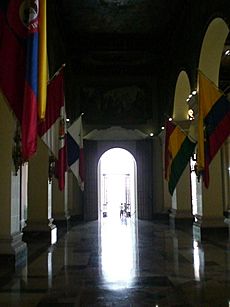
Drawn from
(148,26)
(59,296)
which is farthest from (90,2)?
(59,296)

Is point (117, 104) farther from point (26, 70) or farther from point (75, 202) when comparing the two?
point (26, 70)

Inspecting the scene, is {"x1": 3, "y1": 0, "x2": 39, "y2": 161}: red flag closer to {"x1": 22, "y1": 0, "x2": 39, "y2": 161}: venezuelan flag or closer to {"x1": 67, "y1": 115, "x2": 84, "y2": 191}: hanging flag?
{"x1": 22, "y1": 0, "x2": 39, "y2": 161}: venezuelan flag

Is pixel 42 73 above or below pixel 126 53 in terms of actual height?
below

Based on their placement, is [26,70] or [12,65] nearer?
[26,70]

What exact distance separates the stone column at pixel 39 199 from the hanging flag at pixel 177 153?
3937 mm

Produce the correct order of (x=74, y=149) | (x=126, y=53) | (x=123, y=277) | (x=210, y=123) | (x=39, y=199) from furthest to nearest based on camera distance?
(x=126, y=53) < (x=74, y=149) < (x=39, y=199) < (x=210, y=123) < (x=123, y=277)

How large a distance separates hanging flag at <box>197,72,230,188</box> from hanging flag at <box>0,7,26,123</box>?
475 centimetres

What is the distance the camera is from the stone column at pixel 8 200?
26.6 ft

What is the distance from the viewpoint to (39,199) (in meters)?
13.1

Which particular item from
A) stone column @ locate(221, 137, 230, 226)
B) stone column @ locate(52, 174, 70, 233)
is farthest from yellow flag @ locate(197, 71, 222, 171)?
stone column @ locate(221, 137, 230, 226)

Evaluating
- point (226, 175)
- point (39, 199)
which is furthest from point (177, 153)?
point (226, 175)

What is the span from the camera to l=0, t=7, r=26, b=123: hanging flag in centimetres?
610

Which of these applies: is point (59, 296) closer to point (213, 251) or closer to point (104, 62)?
point (213, 251)

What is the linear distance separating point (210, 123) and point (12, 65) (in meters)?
5.18
